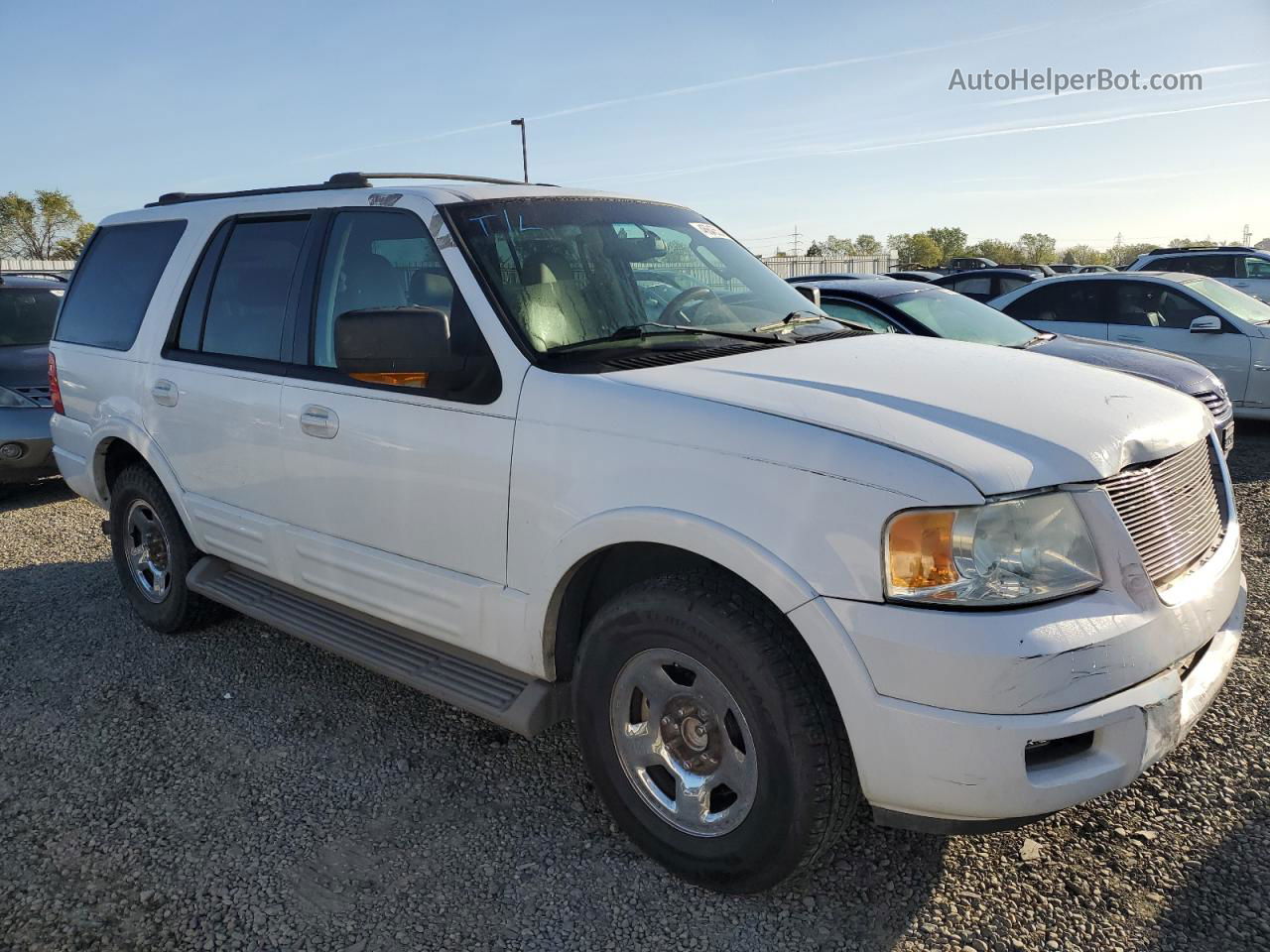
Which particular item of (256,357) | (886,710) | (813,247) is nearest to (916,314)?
(256,357)

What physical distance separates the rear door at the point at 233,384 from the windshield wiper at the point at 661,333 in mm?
1356

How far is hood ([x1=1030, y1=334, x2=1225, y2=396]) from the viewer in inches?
251

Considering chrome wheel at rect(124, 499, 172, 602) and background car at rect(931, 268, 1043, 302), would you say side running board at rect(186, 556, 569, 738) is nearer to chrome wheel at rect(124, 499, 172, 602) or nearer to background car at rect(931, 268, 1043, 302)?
chrome wheel at rect(124, 499, 172, 602)

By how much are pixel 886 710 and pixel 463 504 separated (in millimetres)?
1438

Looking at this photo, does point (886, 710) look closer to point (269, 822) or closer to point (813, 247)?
point (269, 822)

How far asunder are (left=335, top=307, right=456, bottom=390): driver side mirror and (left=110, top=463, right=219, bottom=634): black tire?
2.08 m

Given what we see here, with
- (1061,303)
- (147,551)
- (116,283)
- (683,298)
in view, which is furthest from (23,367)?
(1061,303)

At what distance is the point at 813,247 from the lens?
231ft

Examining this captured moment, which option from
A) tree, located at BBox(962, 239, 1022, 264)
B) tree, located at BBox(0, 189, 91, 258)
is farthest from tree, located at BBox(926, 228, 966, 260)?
tree, located at BBox(0, 189, 91, 258)

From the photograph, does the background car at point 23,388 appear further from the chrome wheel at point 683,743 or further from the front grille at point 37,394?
the chrome wheel at point 683,743

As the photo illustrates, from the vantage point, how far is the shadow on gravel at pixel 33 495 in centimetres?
766

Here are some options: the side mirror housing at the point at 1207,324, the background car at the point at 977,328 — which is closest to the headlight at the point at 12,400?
the background car at the point at 977,328

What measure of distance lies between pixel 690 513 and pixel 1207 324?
833cm

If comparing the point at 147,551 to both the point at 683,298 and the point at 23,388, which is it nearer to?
the point at 683,298
